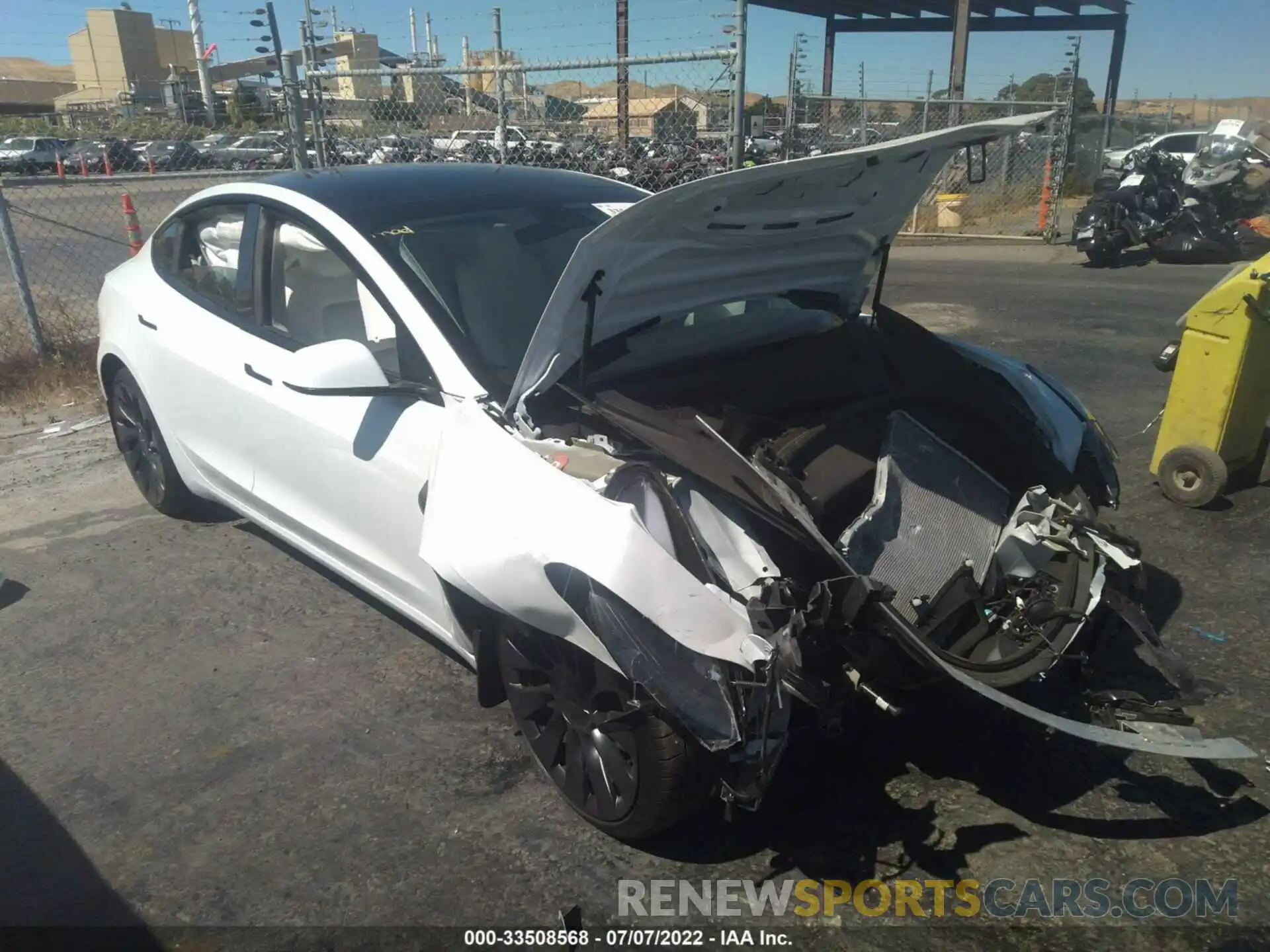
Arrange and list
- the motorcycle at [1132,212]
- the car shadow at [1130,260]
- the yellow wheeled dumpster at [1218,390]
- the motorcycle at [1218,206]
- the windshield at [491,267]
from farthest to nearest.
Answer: the car shadow at [1130,260] < the motorcycle at [1218,206] < the motorcycle at [1132,212] < the yellow wheeled dumpster at [1218,390] < the windshield at [491,267]

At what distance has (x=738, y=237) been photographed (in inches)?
119

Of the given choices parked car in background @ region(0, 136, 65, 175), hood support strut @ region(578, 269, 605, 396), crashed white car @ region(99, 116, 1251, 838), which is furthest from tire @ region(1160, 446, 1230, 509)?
parked car in background @ region(0, 136, 65, 175)

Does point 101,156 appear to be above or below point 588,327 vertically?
below

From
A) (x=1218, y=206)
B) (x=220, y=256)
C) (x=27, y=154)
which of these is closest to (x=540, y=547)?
(x=220, y=256)

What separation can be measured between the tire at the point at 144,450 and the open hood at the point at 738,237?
8.84 feet

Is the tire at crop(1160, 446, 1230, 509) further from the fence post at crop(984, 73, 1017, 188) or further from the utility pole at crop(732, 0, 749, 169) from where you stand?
the fence post at crop(984, 73, 1017, 188)

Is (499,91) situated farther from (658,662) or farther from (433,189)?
(658,662)

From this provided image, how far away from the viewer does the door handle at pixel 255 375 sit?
12.0 ft

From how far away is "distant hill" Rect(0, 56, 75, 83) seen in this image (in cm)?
7006

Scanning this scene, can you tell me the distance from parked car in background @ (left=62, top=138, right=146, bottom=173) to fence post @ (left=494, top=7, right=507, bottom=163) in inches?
804

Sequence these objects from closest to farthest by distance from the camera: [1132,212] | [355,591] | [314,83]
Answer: [355,591] → [314,83] → [1132,212]

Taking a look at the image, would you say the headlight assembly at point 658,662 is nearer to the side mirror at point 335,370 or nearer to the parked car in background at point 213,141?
the side mirror at point 335,370

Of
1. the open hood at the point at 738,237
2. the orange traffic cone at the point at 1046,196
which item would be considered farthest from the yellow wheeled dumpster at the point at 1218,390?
the orange traffic cone at the point at 1046,196

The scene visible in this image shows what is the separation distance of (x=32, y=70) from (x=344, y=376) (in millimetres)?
91648
